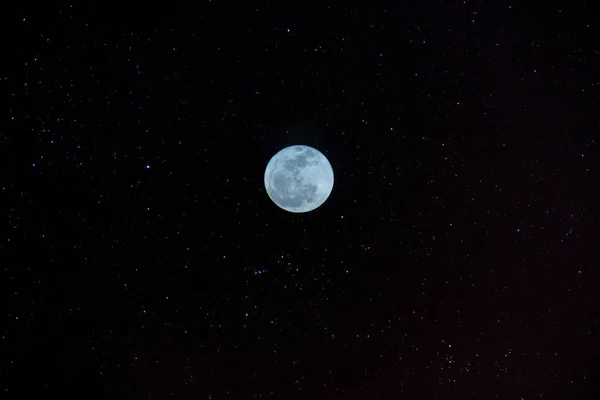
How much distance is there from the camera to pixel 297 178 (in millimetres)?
2203

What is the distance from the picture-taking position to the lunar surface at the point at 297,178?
86.9 inches

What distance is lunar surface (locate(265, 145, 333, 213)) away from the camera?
221 centimetres

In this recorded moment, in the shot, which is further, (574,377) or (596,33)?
(574,377)

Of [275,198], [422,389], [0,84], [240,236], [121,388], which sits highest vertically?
[0,84]

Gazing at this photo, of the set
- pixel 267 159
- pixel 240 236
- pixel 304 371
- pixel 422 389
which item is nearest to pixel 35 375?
pixel 240 236

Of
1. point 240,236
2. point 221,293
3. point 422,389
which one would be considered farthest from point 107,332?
point 422,389

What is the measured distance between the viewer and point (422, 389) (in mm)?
2672

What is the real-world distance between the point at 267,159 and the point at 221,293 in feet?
2.68

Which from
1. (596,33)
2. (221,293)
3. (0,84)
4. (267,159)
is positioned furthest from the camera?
(221,293)

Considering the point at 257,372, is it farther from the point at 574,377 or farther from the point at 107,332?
the point at 574,377

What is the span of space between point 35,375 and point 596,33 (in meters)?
3.40

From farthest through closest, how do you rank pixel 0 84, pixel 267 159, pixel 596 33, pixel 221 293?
pixel 221 293, pixel 267 159, pixel 596 33, pixel 0 84

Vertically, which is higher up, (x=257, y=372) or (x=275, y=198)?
(x=275, y=198)

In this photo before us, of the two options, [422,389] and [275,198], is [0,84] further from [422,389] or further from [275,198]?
[422,389]
